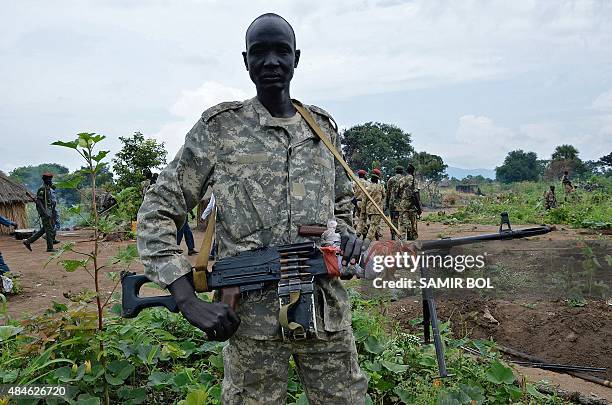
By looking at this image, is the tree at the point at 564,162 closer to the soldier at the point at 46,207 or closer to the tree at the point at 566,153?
the tree at the point at 566,153

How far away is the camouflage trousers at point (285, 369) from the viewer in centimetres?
169

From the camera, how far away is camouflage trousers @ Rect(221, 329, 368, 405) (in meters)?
1.69

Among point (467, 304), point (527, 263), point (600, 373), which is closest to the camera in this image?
point (600, 373)

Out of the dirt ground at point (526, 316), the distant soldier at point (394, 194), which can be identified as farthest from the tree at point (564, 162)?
the dirt ground at point (526, 316)

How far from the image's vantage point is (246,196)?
1691mm

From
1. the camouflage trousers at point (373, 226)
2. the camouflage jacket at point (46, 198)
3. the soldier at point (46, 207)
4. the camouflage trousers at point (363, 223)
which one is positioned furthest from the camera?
the camouflage trousers at point (363, 223)

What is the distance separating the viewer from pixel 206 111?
174 cm

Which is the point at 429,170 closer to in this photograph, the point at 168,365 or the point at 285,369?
the point at 168,365

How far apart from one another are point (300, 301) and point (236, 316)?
0.68 ft

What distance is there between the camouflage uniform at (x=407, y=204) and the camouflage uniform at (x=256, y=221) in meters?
8.80

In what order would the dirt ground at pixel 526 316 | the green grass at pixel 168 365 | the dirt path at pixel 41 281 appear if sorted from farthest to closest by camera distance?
the dirt path at pixel 41 281
the dirt ground at pixel 526 316
the green grass at pixel 168 365

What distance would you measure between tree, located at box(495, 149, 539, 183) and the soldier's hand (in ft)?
171

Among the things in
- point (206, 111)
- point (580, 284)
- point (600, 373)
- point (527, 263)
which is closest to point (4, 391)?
point (206, 111)

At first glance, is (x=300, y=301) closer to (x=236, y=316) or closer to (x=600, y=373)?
(x=236, y=316)
